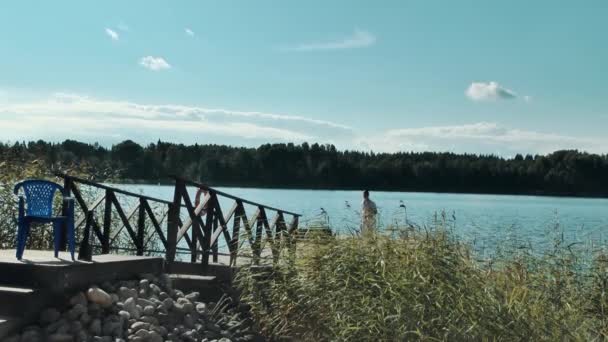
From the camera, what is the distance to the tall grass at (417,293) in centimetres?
716

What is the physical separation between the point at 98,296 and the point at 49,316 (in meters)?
0.56

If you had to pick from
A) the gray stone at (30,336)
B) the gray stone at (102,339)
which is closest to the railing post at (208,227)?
the gray stone at (102,339)

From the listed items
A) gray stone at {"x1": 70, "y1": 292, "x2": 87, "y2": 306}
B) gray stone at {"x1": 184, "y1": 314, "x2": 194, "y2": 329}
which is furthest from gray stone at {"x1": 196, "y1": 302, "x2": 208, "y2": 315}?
gray stone at {"x1": 70, "y1": 292, "x2": 87, "y2": 306}

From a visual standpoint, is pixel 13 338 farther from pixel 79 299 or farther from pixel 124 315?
pixel 124 315

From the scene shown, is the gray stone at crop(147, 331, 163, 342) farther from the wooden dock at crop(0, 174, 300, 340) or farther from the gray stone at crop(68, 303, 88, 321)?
the wooden dock at crop(0, 174, 300, 340)

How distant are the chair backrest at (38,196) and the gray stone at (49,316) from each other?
1192 mm

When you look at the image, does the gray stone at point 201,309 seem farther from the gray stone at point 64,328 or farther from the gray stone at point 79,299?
the gray stone at point 64,328

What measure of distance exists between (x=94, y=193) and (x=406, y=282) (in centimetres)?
893

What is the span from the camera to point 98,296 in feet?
25.7

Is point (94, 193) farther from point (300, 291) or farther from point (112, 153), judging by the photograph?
point (112, 153)

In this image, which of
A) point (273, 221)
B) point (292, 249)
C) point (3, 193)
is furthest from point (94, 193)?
point (292, 249)

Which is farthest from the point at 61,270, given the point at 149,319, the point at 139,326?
the point at 149,319

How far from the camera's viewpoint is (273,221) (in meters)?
12.4

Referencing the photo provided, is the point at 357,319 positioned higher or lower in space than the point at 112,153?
lower
